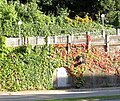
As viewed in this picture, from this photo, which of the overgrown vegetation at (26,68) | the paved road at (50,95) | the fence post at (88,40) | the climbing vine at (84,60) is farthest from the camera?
the fence post at (88,40)

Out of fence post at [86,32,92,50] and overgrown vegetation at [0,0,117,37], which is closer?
fence post at [86,32,92,50]

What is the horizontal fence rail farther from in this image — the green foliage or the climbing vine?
the green foliage

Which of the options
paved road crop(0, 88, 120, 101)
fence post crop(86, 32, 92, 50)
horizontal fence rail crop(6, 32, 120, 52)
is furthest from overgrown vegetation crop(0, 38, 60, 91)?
fence post crop(86, 32, 92, 50)

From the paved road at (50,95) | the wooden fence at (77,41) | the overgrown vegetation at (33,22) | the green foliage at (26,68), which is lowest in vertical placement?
the paved road at (50,95)

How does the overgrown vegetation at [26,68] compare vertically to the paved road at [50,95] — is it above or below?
above

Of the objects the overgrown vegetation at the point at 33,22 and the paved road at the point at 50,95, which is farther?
the overgrown vegetation at the point at 33,22

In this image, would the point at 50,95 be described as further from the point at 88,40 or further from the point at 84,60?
the point at 88,40

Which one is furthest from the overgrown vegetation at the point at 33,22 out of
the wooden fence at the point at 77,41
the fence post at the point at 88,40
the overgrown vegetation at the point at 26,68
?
the overgrown vegetation at the point at 26,68

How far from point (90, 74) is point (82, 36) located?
165 inches

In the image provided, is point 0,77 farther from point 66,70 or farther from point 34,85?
point 66,70

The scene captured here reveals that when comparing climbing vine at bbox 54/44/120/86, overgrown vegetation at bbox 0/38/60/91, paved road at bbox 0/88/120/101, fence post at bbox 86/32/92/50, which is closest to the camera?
paved road at bbox 0/88/120/101

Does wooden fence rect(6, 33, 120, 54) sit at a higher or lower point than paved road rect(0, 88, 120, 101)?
higher

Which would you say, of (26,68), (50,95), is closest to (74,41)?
(26,68)

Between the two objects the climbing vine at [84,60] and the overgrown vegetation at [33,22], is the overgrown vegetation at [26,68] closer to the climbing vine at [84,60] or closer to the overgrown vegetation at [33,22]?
the climbing vine at [84,60]
